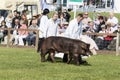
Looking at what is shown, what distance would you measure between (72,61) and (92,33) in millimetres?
5382

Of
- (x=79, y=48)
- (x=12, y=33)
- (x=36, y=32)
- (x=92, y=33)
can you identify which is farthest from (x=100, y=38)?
(x=79, y=48)

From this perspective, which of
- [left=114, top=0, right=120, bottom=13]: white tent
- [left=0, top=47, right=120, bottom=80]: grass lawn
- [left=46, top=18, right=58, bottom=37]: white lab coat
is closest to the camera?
[left=0, top=47, right=120, bottom=80]: grass lawn

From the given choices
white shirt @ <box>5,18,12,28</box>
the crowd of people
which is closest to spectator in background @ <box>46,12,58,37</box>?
the crowd of people

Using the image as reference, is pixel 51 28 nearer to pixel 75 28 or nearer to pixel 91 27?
pixel 75 28

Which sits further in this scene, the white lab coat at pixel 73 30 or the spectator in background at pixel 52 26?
the spectator in background at pixel 52 26

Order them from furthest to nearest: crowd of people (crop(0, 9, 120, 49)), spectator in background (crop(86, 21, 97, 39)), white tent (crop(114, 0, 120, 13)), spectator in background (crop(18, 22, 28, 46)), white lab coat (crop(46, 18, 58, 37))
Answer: white tent (crop(114, 0, 120, 13))
spectator in background (crop(18, 22, 28, 46))
spectator in background (crop(86, 21, 97, 39))
crowd of people (crop(0, 9, 120, 49))
white lab coat (crop(46, 18, 58, 37))

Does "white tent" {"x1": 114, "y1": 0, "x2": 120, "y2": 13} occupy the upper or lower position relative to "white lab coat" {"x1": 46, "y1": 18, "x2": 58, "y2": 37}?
lower

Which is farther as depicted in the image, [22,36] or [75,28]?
[22,36]

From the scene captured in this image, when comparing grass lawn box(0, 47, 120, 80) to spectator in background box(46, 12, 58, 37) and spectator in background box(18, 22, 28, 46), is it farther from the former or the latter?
spectator in background box(18, 22, 28, 46)

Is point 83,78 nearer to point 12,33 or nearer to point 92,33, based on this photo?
point 92,33

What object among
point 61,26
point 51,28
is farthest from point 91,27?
point 51,28

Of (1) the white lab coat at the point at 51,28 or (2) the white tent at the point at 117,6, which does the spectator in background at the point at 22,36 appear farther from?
(2) the white tent at the point at 117,6

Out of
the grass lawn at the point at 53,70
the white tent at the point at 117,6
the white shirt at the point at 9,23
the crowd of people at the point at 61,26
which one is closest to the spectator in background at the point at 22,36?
the crowd of people at the point at 61,26

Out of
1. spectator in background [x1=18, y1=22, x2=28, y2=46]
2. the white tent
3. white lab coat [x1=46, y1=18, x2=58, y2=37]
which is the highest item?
white lab coat [x1=46, y1=18, x2=58, y2=37]
